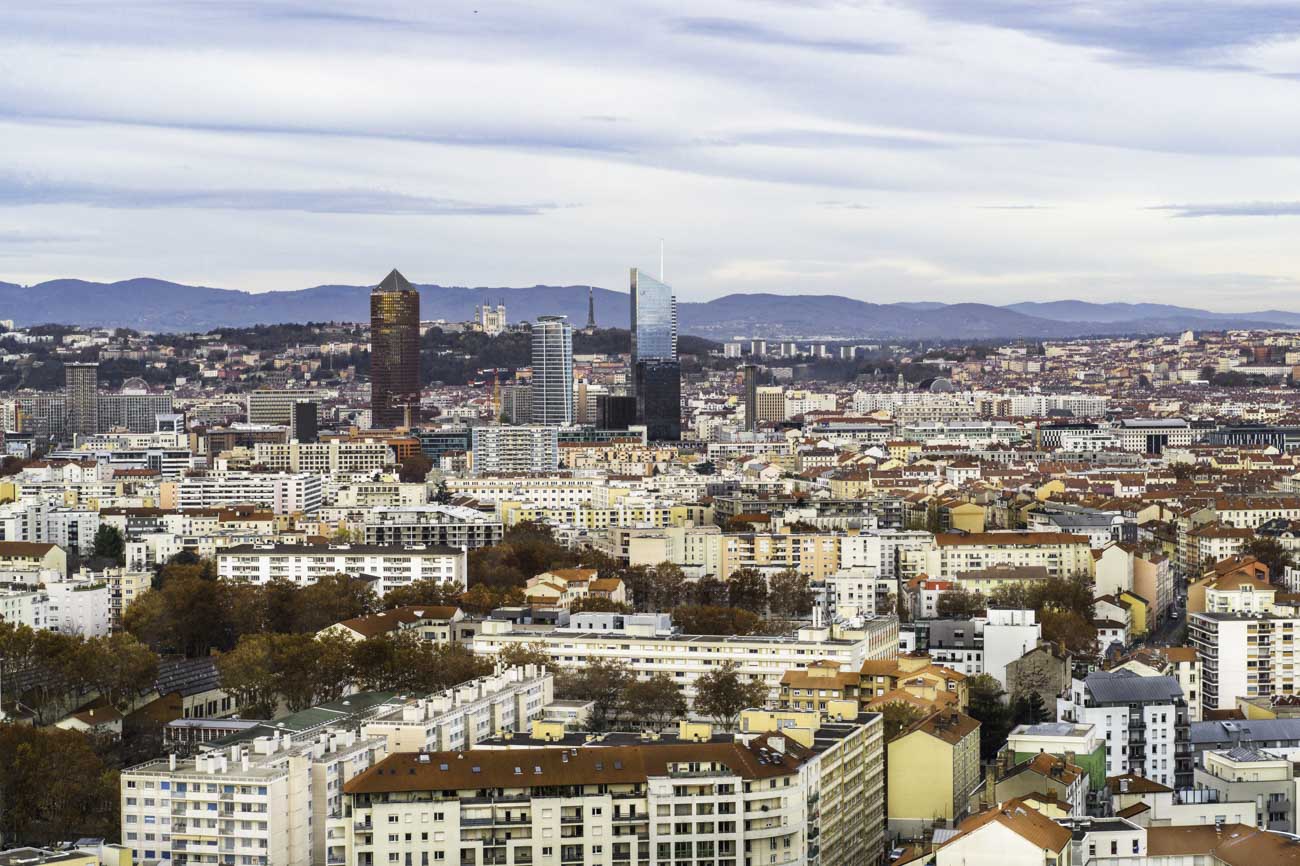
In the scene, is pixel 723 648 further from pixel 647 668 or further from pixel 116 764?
pixel 116 764

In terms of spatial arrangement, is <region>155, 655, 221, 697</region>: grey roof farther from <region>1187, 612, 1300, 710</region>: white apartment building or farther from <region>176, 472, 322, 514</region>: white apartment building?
<region>176, 472, 322, 514</region>: white apartment building

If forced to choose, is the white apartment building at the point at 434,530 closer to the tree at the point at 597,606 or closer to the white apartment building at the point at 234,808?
the tree at the point at 597,606

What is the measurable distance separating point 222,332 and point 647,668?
135 metres

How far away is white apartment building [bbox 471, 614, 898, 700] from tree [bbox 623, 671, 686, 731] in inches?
50.1

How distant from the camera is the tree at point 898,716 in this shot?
28750 millimetres

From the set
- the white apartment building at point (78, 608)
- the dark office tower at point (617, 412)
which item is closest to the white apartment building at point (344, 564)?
the white apartment building at point (78, 608)

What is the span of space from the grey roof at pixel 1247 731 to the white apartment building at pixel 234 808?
453 inches

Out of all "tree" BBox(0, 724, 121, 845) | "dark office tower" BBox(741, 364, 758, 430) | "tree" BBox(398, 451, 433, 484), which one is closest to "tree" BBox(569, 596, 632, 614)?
"tree" BBox(0, 724, 121, 845)

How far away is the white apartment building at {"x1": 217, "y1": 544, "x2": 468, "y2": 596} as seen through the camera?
46250 mm

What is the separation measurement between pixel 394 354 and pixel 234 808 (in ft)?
322

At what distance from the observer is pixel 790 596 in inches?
1727

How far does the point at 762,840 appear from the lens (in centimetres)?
2339

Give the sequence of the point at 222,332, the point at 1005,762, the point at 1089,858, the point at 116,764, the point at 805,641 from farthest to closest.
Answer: the point at 222,332 < the point at 805,641 < the point at 116,764 < the point at 1005,762 < the point at 1089,858

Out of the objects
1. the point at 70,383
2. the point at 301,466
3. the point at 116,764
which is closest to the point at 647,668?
the point at 116,764
